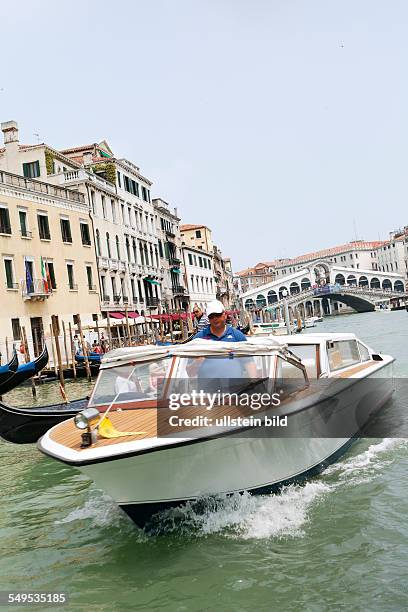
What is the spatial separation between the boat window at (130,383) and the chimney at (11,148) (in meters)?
24.0

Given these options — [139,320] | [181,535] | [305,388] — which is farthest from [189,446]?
[139,320]

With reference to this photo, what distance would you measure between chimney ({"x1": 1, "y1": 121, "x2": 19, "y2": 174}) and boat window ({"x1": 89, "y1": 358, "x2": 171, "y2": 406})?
2399 cm

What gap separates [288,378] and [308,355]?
1097 millimetres

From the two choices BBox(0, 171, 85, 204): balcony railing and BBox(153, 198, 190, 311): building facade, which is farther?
BBox(153, 198, 190, 311): building facade

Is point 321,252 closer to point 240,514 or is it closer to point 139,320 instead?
point 139,320

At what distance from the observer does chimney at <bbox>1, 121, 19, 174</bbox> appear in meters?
27.7

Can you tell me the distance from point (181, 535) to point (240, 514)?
471 mm

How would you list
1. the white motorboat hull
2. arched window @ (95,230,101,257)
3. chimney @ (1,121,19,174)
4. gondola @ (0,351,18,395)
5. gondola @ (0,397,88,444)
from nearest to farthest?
the white motorboat hull, gondola @ (0,397,88,444), gondola @ (0,351,18,395), chimney @ (1,121,19,174), arched window @ (95,230,101,257)

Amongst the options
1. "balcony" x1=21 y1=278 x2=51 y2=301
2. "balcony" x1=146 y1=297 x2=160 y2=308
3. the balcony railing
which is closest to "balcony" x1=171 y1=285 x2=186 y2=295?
"balcony" x1=146 y1=297 x2=160 y2=308

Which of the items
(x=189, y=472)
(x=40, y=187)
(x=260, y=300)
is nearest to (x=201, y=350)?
(x=189, y=472)

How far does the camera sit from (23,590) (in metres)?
4.21

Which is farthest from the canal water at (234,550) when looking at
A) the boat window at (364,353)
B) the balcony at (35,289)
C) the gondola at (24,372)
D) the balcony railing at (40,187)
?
the balcony railing at (40,187)

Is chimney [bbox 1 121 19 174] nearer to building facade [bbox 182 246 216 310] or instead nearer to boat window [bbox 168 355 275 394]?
building facade [bbox 182 246 216 310]

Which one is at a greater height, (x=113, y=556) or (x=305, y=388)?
(x=305, y=388)
